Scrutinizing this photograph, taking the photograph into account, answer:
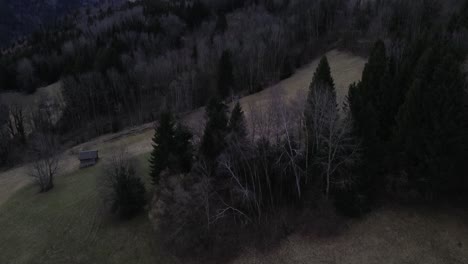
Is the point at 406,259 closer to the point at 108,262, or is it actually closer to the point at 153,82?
the point at 108,262

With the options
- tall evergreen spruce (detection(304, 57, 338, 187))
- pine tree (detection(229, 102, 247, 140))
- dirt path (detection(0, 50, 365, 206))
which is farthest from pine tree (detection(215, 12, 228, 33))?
tall evergreen spruce (detection(304, 57, 338, 187))

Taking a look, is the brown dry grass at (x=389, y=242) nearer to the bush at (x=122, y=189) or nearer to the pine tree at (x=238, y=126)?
the pine tree at (x=238, y=126)

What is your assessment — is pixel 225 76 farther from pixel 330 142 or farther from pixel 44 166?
pixel 330 142

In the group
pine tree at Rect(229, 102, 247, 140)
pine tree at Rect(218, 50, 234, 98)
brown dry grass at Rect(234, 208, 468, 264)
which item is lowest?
brown dry grass at Rect(234, 208, 468, 264)

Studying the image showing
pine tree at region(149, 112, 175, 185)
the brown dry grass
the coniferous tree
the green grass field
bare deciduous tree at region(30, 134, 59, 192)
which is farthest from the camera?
bare deciduous tree at region(30, 134, 59, 192)

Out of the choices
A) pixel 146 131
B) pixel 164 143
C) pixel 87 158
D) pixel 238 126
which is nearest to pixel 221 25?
pixel 146 131

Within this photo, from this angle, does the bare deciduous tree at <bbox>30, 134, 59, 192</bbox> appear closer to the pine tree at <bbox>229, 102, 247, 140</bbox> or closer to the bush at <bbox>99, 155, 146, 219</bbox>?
the bush at <bbox>99, 155, 146, 219</bbox>
